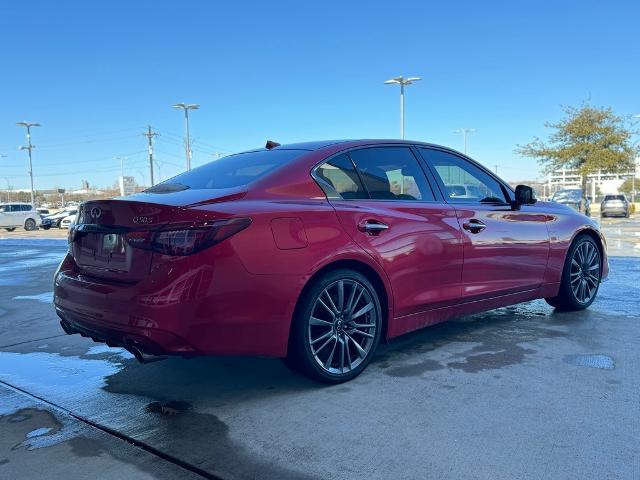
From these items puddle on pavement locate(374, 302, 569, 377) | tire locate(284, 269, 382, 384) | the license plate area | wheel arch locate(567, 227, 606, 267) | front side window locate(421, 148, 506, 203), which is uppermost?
front side window locate(421, 148, 506, 203)

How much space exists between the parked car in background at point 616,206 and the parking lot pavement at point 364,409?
28287 millimetres

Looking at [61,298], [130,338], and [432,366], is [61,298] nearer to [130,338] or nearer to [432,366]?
[130,338]

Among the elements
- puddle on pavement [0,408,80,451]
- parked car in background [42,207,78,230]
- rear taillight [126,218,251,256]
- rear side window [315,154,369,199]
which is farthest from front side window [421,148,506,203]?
parked car in background [42,207,78,230]

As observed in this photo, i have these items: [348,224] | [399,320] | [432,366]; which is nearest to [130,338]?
[348,224]

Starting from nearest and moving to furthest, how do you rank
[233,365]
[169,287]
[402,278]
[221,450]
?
1. [221,450]
2. [169,287]
3. [402,278]
4. [233,365]

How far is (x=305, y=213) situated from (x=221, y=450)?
4.41ft

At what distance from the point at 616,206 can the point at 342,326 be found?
1206 inches

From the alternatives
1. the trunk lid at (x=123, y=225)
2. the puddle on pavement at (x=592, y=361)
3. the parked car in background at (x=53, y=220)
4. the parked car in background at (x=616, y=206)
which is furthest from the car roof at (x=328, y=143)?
the parked car in background at (x=53, y=220)

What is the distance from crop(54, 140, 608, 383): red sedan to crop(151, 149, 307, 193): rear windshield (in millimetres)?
19

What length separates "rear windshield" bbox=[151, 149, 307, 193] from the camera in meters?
3.56

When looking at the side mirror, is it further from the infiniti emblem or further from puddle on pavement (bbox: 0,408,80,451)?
puddle on pavement (bbox: 0,408,80,451)

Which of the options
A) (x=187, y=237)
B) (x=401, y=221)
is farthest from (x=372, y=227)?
(x=187, y=237)

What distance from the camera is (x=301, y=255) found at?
3166 mm

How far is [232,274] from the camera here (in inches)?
116
